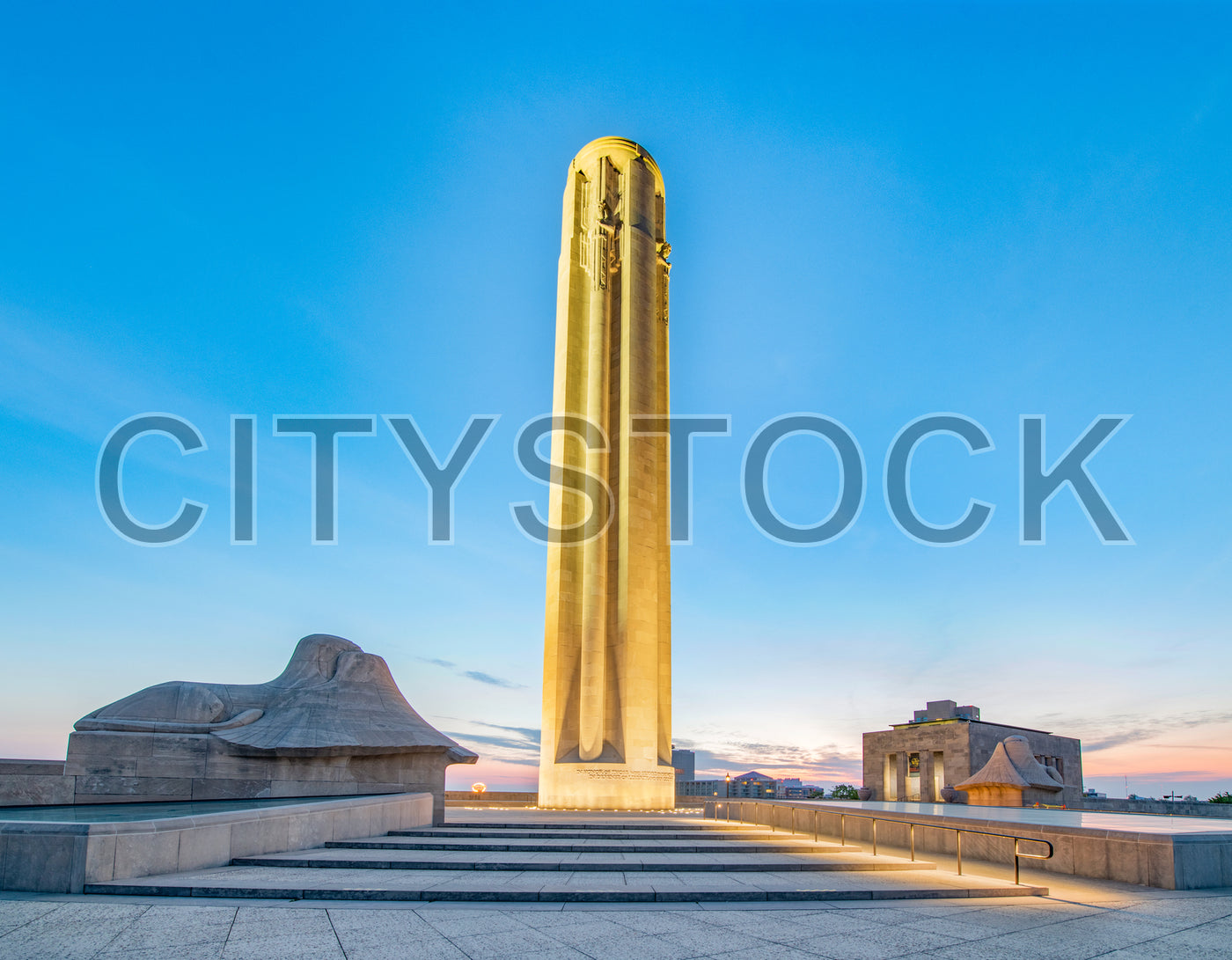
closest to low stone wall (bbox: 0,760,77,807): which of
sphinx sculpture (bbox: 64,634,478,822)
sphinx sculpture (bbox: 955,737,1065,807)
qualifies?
sphinx sculpture (bbox: 64,634,478,822)

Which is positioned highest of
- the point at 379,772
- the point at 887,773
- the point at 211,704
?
the point at 211,704

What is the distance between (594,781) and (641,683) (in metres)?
3.82

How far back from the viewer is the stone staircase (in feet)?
29.5

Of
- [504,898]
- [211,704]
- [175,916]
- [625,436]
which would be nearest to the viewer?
[175,916]

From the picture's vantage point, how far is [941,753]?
167 feet

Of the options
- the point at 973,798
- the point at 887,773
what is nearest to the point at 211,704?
the point at 973,798

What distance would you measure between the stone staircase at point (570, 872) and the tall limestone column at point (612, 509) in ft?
47.1

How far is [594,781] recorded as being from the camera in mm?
28562

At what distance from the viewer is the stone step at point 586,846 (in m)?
13.0

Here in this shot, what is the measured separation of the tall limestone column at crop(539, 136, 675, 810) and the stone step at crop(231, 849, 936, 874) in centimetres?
1699

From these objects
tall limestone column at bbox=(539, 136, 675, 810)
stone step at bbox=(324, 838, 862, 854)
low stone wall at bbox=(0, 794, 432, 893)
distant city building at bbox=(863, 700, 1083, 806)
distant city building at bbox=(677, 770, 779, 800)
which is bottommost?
distant city building at bbox=(677, 770, 779, 800)

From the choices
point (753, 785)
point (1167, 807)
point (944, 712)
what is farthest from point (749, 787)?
point (1167, 807)

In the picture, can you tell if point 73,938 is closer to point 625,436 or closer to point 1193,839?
point 1193,839

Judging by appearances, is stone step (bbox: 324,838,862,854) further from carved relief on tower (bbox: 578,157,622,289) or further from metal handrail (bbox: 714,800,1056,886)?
carved relief on tower (bbox: 578,157,622,289)
